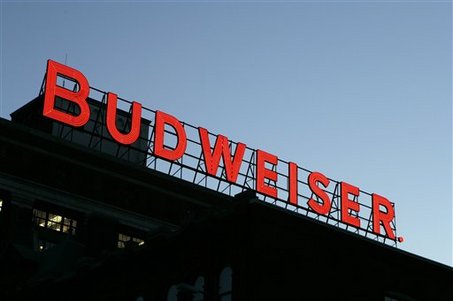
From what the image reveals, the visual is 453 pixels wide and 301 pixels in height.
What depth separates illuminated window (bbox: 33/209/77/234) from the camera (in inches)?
3258

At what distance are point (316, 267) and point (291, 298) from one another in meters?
2.66

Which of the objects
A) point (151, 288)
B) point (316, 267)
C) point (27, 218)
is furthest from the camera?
point (27, 218)

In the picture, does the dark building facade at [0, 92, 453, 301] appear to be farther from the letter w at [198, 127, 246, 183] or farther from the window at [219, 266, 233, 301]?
the letter w at [198, 127, 246, 183]

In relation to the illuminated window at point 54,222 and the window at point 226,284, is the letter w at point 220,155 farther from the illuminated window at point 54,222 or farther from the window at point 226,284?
the window at point 226,284

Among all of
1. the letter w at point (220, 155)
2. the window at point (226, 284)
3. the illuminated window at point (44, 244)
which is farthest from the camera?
the letter w at point (220, 155)

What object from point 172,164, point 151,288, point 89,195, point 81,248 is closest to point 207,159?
point 172,164

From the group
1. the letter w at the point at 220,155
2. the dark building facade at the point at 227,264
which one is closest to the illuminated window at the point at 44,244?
the dark building facade at the point at 227,264

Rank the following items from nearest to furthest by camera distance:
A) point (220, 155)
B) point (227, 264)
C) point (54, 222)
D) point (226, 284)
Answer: point (226, 284) < point (227, 264) < point (54, 222) < point (220, 155)

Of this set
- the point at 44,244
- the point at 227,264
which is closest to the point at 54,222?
the point at 44,244

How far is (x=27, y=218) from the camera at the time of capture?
8019cm

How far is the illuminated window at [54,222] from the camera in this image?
8275cm

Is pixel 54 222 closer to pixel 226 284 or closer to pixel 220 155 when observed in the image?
pixel 220 155

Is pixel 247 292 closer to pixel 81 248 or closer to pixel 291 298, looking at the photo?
pixel 291 298

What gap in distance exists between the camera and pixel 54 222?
83.8m
